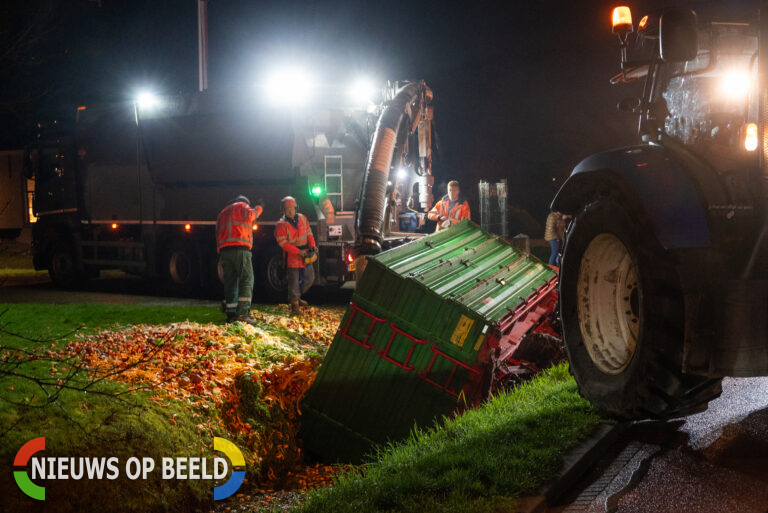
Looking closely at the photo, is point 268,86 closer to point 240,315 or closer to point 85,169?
point 240,315

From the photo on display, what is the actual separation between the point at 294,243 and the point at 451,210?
272 centimetres

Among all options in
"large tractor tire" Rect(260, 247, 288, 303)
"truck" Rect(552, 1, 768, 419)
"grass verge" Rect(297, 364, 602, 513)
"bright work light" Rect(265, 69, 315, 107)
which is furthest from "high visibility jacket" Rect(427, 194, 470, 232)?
"truck" Rect(552, 1, 768, 419)

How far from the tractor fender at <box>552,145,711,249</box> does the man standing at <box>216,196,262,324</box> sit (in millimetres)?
6894

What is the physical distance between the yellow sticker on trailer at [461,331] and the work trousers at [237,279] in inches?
176

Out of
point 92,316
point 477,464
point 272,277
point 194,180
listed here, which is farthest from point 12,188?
point 477,464

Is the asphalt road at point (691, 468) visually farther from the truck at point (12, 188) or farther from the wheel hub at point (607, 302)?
the truck at point (12, 188)

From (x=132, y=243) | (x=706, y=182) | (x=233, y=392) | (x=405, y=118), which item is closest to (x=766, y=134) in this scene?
(x=706, y=182)

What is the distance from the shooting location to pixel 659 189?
356cm

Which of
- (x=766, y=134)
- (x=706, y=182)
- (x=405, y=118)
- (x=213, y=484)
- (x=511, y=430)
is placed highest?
(x=405, y=118)

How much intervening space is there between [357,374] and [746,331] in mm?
4091

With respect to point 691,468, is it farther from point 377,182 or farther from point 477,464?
point 377,182

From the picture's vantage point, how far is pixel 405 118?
12.6 meters

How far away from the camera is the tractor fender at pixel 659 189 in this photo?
11.1ft

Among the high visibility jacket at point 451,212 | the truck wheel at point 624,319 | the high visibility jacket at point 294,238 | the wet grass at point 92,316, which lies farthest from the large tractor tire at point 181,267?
the truck wheel at point 624,319
